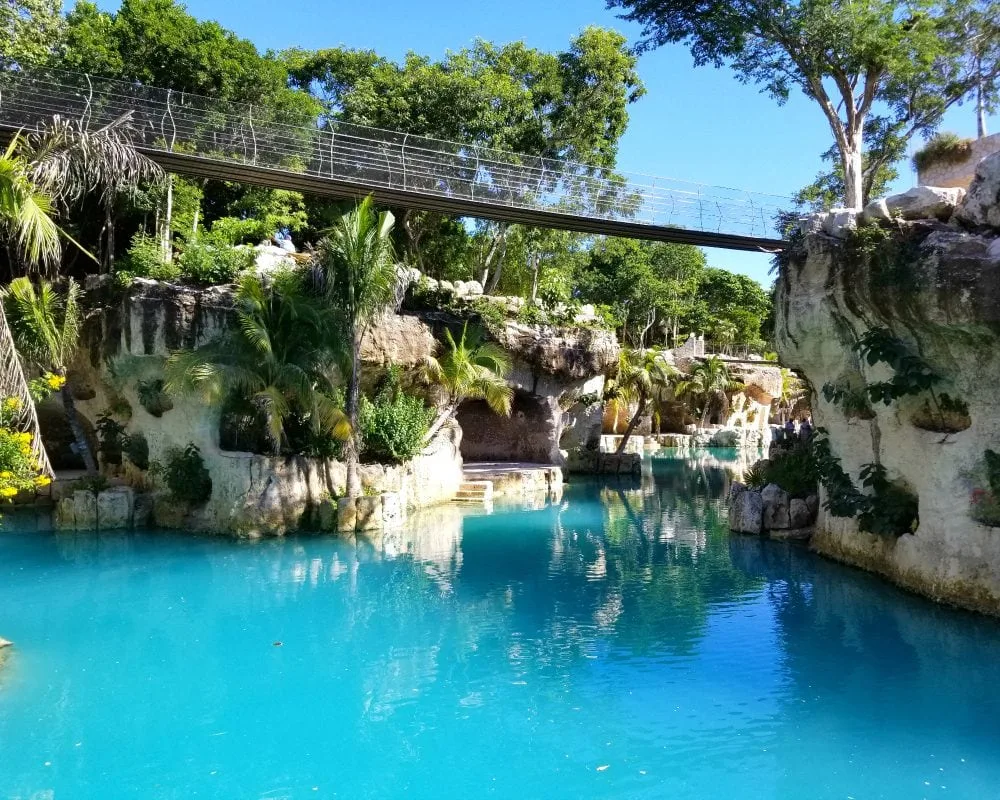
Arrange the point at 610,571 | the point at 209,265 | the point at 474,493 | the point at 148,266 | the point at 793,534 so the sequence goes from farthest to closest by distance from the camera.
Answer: the point at 474,493
the point at 148,266
the point at 209,265
the point at 793,534
the point at 610,571

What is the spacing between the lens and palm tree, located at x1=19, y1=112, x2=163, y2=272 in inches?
583

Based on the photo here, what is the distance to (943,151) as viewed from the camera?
2044 centimetres

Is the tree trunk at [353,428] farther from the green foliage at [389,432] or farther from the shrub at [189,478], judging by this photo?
the shrub at [189,478]

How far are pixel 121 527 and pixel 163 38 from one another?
55.3ft

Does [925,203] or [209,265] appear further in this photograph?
[209,265]

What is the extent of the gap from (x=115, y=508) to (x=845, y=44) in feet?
68.2

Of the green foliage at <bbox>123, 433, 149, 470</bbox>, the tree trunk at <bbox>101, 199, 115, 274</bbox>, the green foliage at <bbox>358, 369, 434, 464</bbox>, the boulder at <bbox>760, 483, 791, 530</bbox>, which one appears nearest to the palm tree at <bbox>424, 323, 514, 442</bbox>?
the green foliage at <bbox>358, 369, 434, 464</bbox>

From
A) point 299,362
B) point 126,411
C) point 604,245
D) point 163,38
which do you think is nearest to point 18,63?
point 163,38

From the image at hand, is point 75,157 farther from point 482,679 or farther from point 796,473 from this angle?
point 796,473

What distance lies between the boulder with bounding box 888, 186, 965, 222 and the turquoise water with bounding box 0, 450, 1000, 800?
5.37m

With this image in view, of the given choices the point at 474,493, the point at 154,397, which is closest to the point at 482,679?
the point at 154,397

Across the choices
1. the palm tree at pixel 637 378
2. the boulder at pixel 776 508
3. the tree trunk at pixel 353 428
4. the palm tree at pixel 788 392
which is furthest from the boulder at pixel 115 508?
the palm tree at pixel 788 392

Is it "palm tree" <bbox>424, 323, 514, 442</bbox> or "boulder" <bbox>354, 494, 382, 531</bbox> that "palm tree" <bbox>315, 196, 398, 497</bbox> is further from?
"palm tree" <bbox>424, 323, 514, 442</bbox>

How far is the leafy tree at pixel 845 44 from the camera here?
20.3 metres
